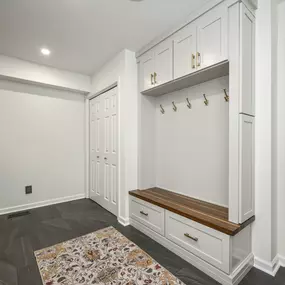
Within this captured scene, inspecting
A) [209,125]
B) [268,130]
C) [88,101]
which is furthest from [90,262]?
[88,101]

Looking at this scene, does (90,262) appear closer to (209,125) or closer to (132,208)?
(132,208)

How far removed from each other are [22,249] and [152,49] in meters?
2.85

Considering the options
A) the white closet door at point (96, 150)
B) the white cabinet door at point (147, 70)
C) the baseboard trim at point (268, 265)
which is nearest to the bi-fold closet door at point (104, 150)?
the white closet door at point (96, 150)

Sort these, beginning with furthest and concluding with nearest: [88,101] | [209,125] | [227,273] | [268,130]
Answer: [88,101]
[209,125]
[268,130]
[227,273]

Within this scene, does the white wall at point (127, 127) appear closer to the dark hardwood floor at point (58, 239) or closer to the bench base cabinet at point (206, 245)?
the dark hardwood floor at point (58, 239)

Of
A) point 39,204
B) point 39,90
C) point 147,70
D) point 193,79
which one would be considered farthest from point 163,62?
point 39,204

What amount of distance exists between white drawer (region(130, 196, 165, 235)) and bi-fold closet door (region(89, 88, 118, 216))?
47 centimetres

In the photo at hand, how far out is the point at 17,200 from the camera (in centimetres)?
314

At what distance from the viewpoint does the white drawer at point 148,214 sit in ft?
6.92

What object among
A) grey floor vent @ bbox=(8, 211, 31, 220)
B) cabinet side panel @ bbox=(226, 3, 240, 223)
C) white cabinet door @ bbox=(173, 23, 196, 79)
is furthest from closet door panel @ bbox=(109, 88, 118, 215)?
cabinet side panel @ bbox=(226, 3, 240, 223)

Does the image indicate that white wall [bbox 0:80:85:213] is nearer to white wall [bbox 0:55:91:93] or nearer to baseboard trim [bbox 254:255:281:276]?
white wall [bbox 0:55:91:93]

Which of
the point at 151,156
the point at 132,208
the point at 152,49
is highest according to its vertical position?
the point at 152,49

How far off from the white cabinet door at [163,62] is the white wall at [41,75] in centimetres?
181

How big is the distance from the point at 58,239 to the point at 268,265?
2226 mm
